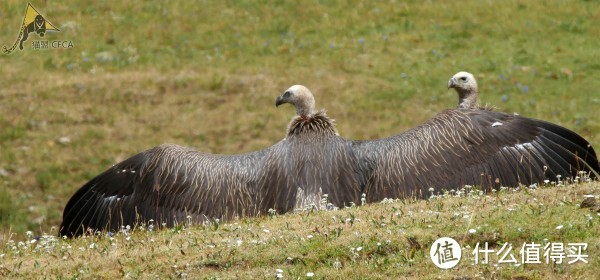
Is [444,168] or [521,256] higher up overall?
[444,168]

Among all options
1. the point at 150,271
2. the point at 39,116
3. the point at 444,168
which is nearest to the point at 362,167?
the point at 444,168

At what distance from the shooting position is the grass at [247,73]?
1090 inches

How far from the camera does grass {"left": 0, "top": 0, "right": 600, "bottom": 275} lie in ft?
90.8

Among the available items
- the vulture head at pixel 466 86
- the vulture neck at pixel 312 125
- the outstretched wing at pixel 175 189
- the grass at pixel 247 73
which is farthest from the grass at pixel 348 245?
the grass at pixel 247 73

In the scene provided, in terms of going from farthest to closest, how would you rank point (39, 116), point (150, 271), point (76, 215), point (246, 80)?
point (246, 80)
point (39, 116)
point (76, 215)
point (150, 271)

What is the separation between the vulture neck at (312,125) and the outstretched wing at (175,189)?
2.28 ft

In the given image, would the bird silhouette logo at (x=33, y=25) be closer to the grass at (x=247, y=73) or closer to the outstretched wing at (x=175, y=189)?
the grass at (x=247, y=73)

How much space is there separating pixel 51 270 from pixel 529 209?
4.58 meters

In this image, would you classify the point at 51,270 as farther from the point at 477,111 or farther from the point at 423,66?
the point at 423,66

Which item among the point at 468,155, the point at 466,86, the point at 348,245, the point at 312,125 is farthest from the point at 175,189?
the point at 466,86

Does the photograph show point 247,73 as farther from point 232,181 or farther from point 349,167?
point 349,167

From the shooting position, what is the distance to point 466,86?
66.0ft

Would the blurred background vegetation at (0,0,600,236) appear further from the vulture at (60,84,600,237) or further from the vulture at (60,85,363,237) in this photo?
the vulture at (60,84,600,237)

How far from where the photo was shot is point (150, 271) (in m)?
10.6
